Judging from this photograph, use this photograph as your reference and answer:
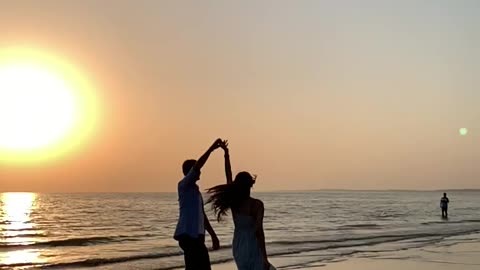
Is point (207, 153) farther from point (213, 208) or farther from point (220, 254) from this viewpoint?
point (220, 254)

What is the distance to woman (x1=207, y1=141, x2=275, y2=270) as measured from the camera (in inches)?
276

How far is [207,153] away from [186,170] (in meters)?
0.67

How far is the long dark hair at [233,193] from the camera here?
6.98 meters

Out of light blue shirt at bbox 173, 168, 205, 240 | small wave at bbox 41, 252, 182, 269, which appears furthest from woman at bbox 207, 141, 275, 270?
small wave at bbox 41, 252, 182, 269

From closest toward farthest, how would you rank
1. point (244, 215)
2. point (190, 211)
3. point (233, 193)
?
point (233, 193), point (244, 215), point (190, 211)

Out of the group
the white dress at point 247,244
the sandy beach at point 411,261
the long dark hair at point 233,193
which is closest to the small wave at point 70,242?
the sandy beach at point 411,261

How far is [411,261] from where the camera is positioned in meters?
18.5

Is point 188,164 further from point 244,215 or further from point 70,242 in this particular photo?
point 70,242

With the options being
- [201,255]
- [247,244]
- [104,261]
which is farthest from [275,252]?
[247,244]

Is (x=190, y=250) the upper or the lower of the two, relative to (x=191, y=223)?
lower

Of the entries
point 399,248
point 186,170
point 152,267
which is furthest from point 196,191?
point 399,248

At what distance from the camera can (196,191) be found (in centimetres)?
793

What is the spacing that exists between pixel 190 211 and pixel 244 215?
3.39 ft

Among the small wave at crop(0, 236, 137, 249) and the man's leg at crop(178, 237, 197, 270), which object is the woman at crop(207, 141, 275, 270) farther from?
the small wave at crop(0, 236, 137, 249)
